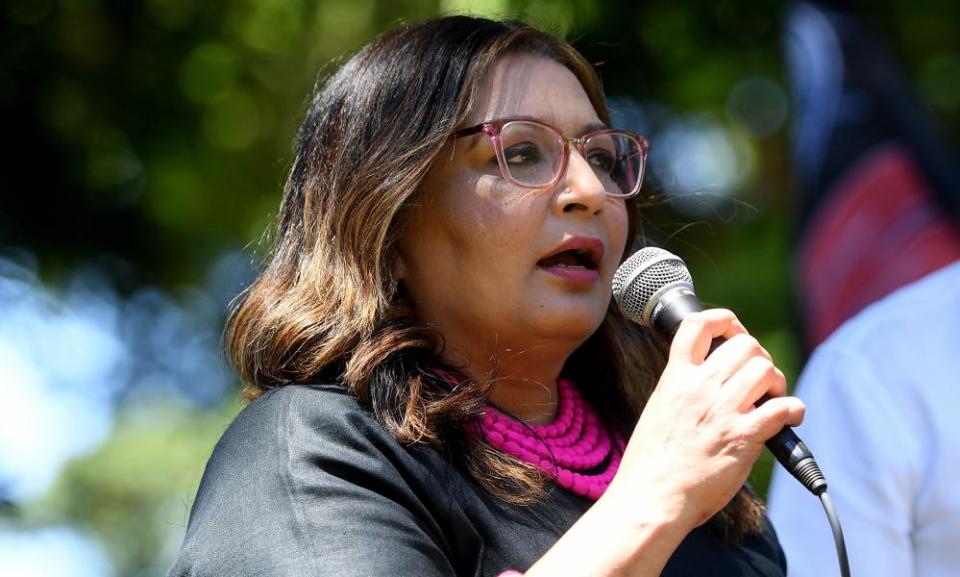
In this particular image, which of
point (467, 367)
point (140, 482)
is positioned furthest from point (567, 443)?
point (140, 482)

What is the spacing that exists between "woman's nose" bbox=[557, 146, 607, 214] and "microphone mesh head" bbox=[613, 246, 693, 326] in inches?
6.9

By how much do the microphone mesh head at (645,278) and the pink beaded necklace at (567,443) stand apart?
275 mm

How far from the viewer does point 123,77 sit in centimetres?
A: 505

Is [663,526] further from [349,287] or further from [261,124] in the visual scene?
[261,124]

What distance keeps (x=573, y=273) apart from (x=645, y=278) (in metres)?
0.20

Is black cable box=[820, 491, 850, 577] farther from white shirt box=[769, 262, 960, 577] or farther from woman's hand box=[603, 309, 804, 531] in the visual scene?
white shirt box=[769, 262, 960, 577]

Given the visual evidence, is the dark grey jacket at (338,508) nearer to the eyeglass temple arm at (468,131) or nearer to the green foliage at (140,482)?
the eyeglass temple arm at (468,131)

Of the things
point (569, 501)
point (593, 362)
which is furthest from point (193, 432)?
point (569, 501)

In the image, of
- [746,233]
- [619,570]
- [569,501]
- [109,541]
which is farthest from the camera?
[109,541]

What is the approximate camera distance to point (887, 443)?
8.38ft

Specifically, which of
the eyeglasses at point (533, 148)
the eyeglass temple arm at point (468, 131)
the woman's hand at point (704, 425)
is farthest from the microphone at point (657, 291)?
the eyeglass temple arm at point (468, 131)

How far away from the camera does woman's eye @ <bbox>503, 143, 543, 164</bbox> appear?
209cm

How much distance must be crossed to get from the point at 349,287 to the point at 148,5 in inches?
132

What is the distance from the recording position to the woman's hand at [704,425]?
5.33 feet
